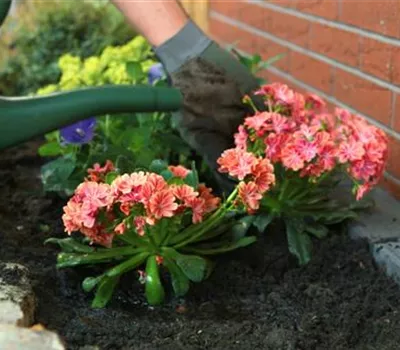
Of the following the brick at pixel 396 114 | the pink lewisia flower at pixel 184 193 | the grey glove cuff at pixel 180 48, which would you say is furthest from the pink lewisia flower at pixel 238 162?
the brick at pixel 396 114

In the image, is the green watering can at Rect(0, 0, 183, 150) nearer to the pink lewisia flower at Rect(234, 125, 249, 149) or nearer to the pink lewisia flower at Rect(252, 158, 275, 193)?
the pink lewisia flower at Rect(234, 125, 249, 149)

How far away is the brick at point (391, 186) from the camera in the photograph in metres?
2.15

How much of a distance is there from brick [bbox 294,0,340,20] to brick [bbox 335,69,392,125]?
0.52 feet

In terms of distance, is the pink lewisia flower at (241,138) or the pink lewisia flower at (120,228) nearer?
the pink lewisia flower at (120,228)

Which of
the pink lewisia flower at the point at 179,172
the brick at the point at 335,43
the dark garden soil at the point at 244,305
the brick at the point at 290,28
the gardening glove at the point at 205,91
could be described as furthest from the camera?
the brick at the point at 290,28

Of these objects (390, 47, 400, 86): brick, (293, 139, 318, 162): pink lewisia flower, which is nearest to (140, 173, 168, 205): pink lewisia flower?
(293, 139, 318, 162): pink lewisia flower

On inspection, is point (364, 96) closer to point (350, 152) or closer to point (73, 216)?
point (350, 152)

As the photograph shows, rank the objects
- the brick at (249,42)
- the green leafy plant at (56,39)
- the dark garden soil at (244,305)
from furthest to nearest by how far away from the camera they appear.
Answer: the green leafy plant at (56,39)
the brick at (249,42)
the dark garden soil at (244,305)

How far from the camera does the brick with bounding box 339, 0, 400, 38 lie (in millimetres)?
2070

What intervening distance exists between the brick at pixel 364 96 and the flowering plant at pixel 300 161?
241mm

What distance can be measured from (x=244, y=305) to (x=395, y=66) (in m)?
0.77

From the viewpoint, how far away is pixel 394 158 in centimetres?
217

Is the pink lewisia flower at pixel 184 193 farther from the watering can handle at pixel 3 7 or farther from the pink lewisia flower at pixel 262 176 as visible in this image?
the watering can handle at pixel 3 7

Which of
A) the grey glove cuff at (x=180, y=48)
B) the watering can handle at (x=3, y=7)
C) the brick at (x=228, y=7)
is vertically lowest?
the brick at (x=228, y=7)
